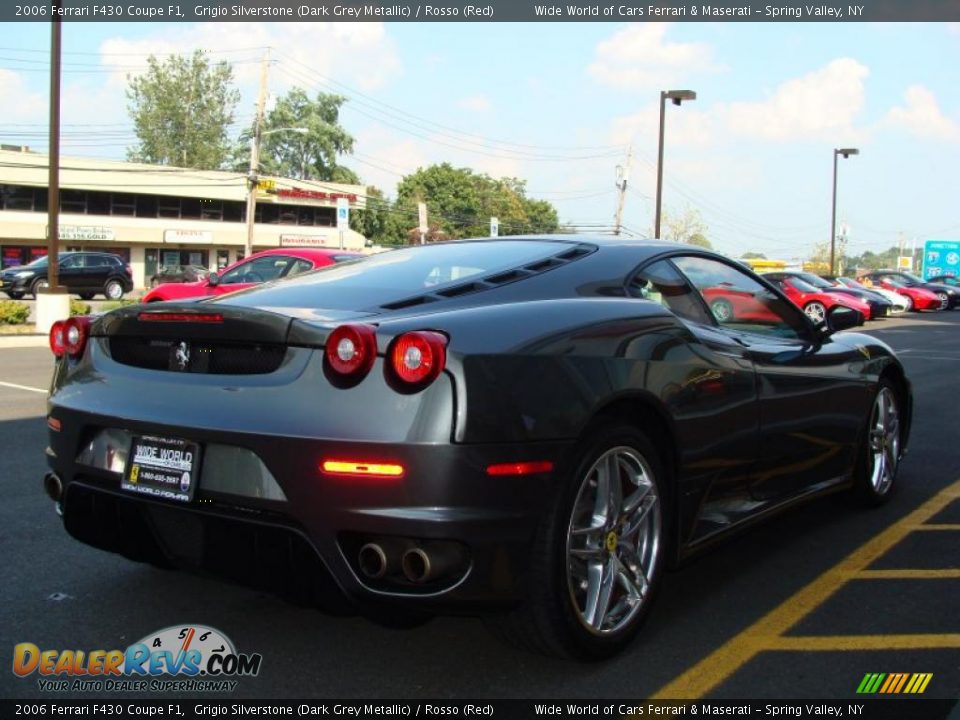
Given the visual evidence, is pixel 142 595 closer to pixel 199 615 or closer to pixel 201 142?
pixel 199 615

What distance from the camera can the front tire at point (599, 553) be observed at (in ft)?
9.33

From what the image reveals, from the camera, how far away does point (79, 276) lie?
32.3 meters

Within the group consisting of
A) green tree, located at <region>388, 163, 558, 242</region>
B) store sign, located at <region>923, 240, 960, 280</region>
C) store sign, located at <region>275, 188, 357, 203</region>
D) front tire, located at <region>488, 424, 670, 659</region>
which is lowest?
front tire, located at <region>488, 424, 670, 659</region>

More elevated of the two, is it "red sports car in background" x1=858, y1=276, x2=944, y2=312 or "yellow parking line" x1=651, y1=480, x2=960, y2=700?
"red sports car in background" x1=858, y1=276, x2=944, y2=312

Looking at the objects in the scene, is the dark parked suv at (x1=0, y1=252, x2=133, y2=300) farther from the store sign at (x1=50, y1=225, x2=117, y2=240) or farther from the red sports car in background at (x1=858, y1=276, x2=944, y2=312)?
the red sports car in background at (x1=858, y1=276, x2=944, y2=312)

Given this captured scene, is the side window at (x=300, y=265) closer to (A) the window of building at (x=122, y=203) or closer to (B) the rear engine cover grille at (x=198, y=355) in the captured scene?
(B) the rear engine cover grille at (x=198, y=355)

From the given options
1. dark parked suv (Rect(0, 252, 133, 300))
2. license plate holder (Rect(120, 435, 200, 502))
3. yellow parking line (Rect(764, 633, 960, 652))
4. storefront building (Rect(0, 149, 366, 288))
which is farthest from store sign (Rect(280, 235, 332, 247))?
yellow parking line (Rect(764, 633, 960, 652))

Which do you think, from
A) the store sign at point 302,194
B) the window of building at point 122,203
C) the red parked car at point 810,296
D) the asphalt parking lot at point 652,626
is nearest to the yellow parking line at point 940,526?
the asphalt parking lot at point 652,626

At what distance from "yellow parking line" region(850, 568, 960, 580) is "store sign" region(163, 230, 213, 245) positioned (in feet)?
184

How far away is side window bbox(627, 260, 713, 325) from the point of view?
3734mm

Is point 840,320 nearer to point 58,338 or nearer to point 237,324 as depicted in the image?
point 237,324

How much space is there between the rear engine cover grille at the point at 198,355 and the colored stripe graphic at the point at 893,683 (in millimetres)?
2109

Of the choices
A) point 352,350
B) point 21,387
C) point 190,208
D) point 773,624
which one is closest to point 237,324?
point 352,350

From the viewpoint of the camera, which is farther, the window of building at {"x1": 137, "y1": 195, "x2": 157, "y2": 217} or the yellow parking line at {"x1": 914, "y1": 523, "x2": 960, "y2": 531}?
the window of building at {"x1": 137, "y1": 195, "x2": 157, "y2": 217}
